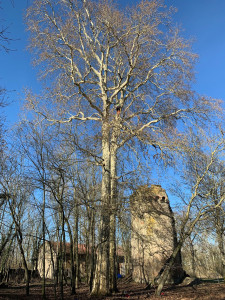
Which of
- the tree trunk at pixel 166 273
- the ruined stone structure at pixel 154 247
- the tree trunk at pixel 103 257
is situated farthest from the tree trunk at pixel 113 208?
the ruined stone structure at pixel 154 247

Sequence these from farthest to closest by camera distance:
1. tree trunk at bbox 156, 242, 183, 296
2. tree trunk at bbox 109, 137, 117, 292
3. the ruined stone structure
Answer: the ruined stone structure
tree trunk at bbox 109, 137, 117, 292
tree trunk at bbox 156, 242, 183, 296

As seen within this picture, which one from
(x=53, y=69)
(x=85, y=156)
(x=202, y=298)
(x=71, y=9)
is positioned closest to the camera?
(x=202, y=298)

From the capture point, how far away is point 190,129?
11727 mm

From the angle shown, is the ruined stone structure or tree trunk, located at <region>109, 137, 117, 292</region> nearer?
tree trunk, located at <region>109, 137, 117, 292</region>

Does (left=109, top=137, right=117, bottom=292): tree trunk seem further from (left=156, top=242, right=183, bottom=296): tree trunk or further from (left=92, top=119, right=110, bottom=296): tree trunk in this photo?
(left=156, top=242, right=183, bottom=296): tree trunk

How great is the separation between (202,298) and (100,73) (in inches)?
386

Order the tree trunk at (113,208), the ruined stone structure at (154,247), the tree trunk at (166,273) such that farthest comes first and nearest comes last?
the ruined stone structure at (154,247) → the tree trunk at (113,208) → the tree trunk at (166,273)

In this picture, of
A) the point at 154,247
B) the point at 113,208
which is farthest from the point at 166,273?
the point at 154,247

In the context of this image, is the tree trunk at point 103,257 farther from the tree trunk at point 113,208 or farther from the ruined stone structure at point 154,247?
the ruined stone structure at point 154,247

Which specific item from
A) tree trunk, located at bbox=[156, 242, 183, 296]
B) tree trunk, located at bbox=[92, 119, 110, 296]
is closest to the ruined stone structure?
tree trunk, located at bbox=[156, 242, 183, 296]

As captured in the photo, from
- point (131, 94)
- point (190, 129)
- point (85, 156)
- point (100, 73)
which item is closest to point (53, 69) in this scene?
point (100, 73)

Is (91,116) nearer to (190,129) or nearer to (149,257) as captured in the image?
(190,129)

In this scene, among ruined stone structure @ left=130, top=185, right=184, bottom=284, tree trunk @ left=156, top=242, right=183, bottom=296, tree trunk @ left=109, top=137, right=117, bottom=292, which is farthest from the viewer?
ruined stone structure @ left=130, top=185, right=184, bottom=284

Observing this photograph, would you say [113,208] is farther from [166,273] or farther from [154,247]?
[154,247]
